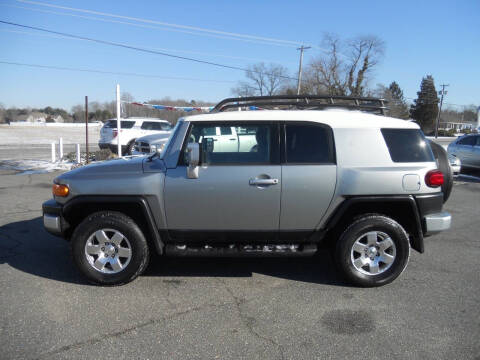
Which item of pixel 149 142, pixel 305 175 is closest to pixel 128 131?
pixel 149 142

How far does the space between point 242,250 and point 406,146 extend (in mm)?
2002

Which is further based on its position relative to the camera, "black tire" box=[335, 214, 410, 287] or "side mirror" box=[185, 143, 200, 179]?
"black tire" box=[335, 214, 410, 287]

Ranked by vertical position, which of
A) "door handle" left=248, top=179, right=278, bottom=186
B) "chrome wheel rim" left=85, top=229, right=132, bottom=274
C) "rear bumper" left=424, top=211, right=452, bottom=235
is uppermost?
"door handle" left=248, top=179, right=278, bottom=186

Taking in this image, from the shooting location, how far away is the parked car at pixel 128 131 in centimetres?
1591

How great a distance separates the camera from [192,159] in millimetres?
3672

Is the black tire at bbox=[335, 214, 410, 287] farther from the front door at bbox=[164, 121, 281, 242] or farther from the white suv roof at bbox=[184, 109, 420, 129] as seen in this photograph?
the white suv roof at bbox=[184, 109, 420, 129]

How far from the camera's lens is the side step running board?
12.8 feet

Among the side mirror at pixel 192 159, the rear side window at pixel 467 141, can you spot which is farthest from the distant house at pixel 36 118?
the side mirror at pixel 192 159

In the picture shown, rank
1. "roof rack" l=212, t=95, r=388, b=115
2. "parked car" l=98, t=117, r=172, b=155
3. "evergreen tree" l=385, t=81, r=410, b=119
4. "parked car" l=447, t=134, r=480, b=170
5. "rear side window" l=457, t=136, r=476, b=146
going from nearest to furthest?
"roof rack" l=212, t=95, r=388, b=115 → "parked car" l=447, t=134, r=480, b=170 → "rear side window" l=457, t=136, r=476, b=146 → "parked car" l=98, t=117, r=172, b=155 → "evergreen tree" l=385, t=81, r=410, b=119

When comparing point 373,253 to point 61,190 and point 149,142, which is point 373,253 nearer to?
point 61,190

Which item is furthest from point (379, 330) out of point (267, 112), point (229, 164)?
point (267, 112)

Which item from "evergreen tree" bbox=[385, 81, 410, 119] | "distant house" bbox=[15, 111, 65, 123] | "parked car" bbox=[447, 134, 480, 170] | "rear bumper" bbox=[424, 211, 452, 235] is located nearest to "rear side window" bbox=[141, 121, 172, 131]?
"parked car" bbox=[447, 134, 480, 170]

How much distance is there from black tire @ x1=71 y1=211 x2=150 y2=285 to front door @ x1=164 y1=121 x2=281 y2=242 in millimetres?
353

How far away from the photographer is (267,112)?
400cm
